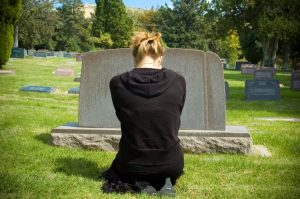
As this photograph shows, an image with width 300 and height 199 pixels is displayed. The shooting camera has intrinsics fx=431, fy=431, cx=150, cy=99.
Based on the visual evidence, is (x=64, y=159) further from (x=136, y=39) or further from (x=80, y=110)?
(x=136, y=39)

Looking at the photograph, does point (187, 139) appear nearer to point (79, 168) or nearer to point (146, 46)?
point (79, 168)

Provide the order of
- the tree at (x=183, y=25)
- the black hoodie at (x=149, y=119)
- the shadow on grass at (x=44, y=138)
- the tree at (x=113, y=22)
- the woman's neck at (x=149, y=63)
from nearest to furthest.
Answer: the black hoodie at (x=149, y=119) < the woman's neck at (x=149, y=63) < the shadow on grass at (x=44, y=138) < the tree at (x=183, y=25) < the tree at (x=113, y=22)

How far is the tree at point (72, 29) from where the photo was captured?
85.4 metres

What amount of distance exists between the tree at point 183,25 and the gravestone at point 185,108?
2476 inches

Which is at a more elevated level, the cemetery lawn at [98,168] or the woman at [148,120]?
the woman at [148,120]

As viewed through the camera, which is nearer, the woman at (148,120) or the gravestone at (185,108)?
the woman at (148,120)

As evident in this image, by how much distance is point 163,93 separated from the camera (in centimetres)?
444

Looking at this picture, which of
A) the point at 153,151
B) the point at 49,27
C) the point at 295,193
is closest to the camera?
the point at 153,151

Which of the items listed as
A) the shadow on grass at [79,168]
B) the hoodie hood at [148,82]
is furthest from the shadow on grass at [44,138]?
the hoodie hood at [148,82]

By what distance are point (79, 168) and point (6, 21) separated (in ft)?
65.9

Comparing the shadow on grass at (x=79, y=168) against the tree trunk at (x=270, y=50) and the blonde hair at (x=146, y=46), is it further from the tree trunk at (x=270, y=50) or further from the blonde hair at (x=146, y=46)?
the tree trunk at (x=270, y=50)

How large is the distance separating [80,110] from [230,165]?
2.58 meters

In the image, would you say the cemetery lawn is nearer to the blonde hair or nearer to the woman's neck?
the woman's neck

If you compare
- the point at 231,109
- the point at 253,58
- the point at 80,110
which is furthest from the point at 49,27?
the point at 80,110
